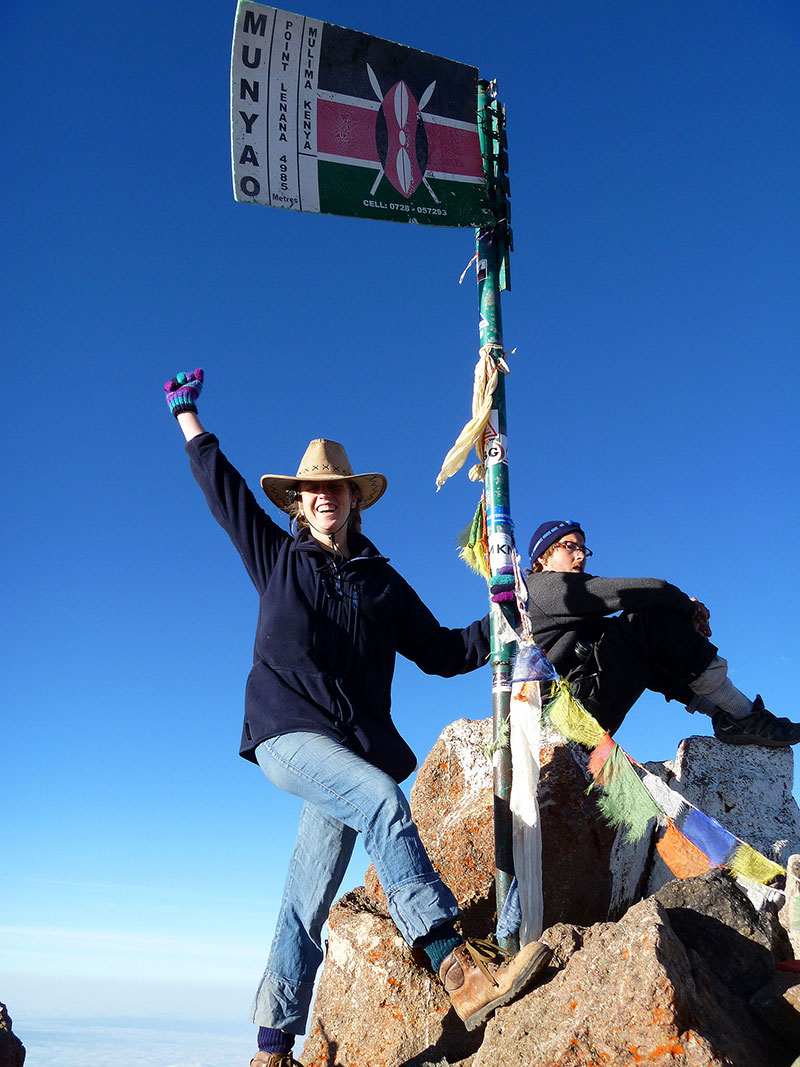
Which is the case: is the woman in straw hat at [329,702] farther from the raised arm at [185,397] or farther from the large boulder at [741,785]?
the large boulder at [741,785]

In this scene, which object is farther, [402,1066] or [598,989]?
[402,1066]

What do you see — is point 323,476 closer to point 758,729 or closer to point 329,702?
point 329,702

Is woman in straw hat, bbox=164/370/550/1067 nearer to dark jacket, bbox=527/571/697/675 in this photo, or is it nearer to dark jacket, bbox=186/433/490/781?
dark jacket, bbox=186/433/490/781

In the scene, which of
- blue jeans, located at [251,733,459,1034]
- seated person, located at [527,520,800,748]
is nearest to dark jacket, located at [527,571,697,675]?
seated person, located at [527,520,800,748]

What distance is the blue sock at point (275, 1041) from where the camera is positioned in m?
4.04

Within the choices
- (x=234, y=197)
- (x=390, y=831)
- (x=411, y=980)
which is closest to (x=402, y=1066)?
(x=411, y=980)

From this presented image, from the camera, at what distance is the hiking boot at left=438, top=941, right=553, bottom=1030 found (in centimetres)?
350

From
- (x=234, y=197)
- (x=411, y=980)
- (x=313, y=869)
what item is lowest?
(x=411, y=980)

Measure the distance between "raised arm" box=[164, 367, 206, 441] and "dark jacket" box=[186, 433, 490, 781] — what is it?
0.16 m

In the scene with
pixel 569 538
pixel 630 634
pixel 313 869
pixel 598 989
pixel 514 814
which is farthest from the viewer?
pixel 569 538

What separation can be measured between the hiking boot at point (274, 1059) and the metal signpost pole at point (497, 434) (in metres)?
1.22

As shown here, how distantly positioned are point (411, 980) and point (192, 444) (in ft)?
10.5

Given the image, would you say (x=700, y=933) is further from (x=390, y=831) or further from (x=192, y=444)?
(x=192, y=444)

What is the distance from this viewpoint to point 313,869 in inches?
170
